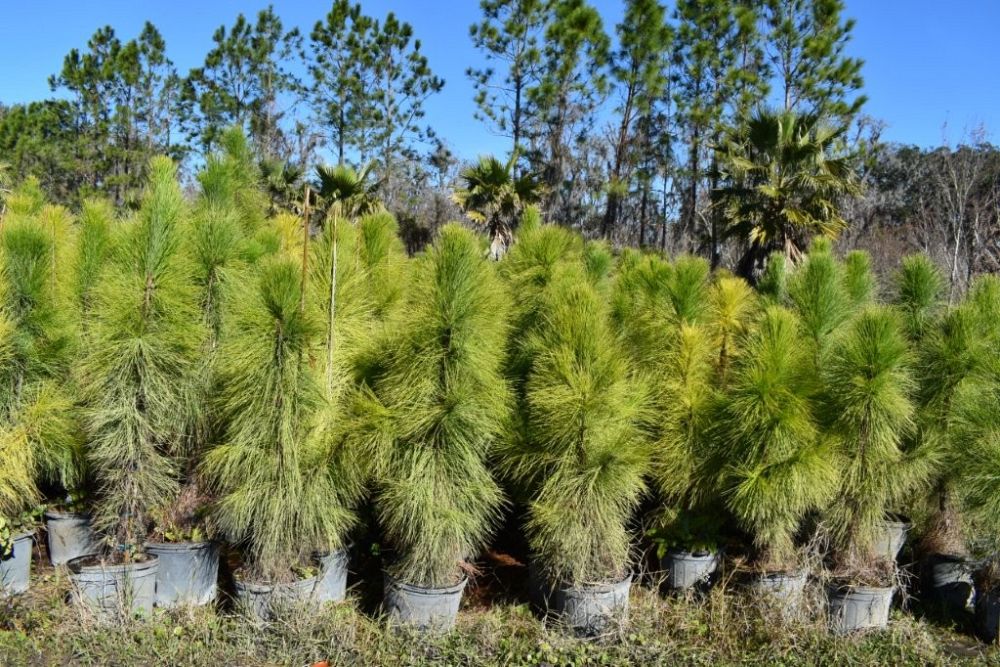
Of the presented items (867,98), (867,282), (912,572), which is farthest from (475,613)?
(867,98)

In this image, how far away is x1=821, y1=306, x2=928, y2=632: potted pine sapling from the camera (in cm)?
326

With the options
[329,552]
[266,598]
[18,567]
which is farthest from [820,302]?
[18,567]

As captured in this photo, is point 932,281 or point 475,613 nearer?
point 475,613

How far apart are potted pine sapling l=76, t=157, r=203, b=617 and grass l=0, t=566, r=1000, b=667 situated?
190 millimetres

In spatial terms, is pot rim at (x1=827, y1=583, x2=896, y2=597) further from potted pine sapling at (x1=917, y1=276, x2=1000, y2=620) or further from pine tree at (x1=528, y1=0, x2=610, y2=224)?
pine tree at (x1=528, y1=0, x2=610, y2=224)

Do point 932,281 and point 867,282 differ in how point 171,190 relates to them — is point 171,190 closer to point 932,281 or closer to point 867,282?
point 867,282

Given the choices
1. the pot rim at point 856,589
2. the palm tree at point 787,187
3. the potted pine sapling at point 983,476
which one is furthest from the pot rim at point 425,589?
the palm tree at point 787,187

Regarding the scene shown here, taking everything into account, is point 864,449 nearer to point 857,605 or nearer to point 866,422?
point 866,422

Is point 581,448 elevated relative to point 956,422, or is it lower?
lower

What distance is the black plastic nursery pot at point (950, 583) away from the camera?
370 centimetres

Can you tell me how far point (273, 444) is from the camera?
121 inches

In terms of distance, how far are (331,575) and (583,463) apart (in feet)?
4.11

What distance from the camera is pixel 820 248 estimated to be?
489 cm

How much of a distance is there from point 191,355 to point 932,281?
4121mm
